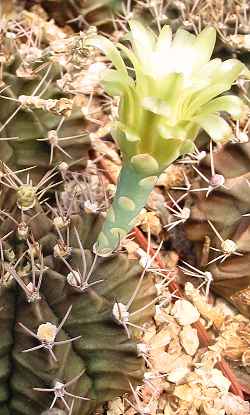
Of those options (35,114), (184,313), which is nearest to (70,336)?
(184,313)

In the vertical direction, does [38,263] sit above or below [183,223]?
above

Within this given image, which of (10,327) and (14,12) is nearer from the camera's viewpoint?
(10,327)

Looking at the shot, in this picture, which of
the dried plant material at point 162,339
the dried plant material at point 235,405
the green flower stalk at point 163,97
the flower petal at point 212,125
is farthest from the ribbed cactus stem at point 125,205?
the dried plant material at point 235,405

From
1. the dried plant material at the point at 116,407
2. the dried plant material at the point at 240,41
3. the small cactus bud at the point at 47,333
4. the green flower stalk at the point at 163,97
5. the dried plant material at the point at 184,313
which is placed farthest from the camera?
the dried plant material at the point at 240,41

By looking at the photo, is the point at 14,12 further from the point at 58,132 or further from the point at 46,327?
the point at 46,327

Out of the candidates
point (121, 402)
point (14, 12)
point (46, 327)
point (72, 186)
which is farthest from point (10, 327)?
point (14, 12)

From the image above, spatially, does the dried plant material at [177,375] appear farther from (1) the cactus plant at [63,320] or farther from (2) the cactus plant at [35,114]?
(2) the cactus plant at [35,114]

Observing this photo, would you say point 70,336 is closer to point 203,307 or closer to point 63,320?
point 63,320
